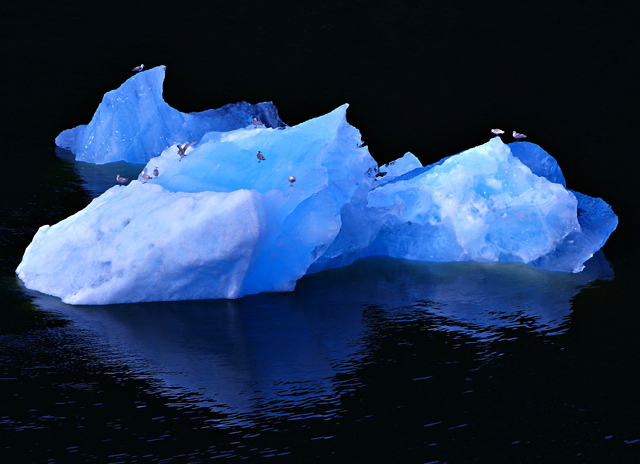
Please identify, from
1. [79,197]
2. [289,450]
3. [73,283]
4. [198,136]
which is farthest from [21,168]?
[289,450]

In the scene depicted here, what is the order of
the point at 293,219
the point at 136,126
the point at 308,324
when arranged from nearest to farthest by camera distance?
the point at 308,324 < the point at 293,219 < the point at 136,126

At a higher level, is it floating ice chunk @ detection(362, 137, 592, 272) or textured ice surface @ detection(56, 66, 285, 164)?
textured ice surface @ detection(56, 66, 285, 164)

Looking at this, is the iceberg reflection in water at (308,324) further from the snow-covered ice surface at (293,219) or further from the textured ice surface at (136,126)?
the textured ice surface at (136,126)

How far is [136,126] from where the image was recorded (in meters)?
15.5


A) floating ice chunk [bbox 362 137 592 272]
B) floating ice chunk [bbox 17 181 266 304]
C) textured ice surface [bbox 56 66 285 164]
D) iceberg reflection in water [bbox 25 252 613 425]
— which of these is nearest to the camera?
iceberg reflection in water [bbox 25 252 613 425]

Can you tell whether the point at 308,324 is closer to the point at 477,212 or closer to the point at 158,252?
the point at 158,252

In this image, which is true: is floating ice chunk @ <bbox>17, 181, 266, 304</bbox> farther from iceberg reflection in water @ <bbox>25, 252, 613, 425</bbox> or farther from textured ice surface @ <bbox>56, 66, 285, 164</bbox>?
textured ice surface @ <bbox>56, 66, 285, 164</bbox>

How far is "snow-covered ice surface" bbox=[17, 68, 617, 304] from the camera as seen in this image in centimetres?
938

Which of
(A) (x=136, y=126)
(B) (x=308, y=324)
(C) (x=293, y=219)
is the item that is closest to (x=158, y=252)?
(C) (x=293, y=219)

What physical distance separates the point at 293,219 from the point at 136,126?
6.25m

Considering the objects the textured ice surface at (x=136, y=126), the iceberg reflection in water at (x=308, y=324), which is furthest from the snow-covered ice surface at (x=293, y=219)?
the textured ice surface at (x=136, y=126)

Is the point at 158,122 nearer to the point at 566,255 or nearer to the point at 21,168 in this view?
the point at 21,168

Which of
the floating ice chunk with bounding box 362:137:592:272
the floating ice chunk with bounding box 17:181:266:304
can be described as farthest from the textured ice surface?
the floating ice chunk with bounding box 17:181:266:304

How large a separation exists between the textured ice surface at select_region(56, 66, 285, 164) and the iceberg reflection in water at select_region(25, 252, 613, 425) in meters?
5.79
